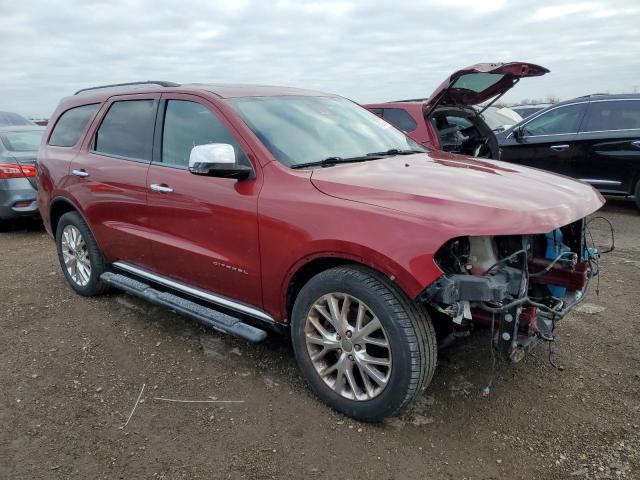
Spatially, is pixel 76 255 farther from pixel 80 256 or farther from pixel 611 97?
pixel 611 97

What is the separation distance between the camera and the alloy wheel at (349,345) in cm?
255

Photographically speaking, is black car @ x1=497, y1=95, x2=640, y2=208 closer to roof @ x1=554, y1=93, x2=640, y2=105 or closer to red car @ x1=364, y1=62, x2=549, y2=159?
roof @ x1=554, y1=93, x2=640, y2=105

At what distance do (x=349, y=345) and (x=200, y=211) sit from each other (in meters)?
1.26

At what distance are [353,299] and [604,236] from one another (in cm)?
502

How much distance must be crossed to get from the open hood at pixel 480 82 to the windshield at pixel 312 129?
85.9 inches

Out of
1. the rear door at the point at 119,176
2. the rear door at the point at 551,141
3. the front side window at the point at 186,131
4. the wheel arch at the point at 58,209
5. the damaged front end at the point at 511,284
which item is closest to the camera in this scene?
the damaged front end at the point at 511,284

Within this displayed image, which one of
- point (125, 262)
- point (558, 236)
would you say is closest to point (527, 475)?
point (558, 236)

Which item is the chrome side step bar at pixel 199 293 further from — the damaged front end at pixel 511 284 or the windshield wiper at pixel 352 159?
the damaged front end at pixel 511 284

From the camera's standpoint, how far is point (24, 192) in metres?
7.04

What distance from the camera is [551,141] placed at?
7.87 metres

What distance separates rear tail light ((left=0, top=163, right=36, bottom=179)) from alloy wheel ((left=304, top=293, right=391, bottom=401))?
6.06 meters

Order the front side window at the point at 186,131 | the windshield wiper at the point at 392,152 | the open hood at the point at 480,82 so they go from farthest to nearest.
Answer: the open hood at the point at 480,82 → the windshield wiper at the point at 392,152 → the front side window at the point at 186,131

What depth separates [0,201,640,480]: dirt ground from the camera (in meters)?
2.40

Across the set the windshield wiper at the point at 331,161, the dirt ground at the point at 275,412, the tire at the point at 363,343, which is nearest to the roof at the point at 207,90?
the windshield wiper at the point at 331,161
